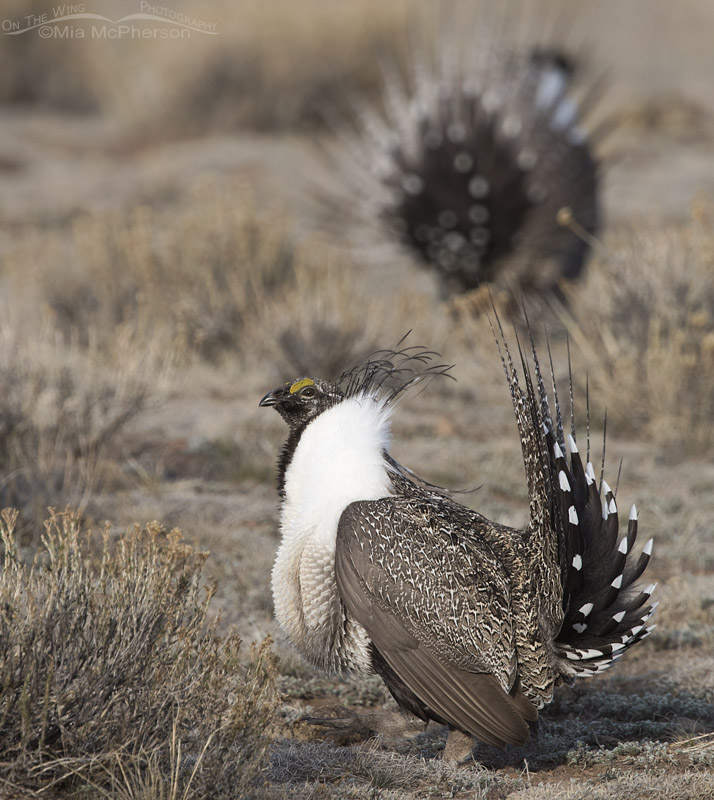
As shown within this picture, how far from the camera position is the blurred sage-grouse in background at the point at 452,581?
2787mm

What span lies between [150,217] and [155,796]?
24.9 feet

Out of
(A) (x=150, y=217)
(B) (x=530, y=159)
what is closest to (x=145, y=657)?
(B) (x=530, y=159)

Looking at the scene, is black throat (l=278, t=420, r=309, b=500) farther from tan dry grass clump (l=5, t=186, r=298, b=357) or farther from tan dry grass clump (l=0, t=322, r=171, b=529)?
tan dry grass clump (l=5, t=186, r=298, b=357)

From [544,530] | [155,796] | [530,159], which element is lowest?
[155,796]

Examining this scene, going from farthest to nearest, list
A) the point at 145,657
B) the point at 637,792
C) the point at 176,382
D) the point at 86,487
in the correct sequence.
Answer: the point at 176,382 < the point at 86,487 < the point at 637,792 < the point at 145,657

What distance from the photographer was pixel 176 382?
641 cm

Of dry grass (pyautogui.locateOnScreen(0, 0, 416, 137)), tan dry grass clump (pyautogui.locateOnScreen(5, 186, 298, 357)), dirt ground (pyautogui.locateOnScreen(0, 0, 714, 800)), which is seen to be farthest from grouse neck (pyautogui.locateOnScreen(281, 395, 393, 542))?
dry grass (pyautogui.locateOnScreen(0, 0, 416, 137))

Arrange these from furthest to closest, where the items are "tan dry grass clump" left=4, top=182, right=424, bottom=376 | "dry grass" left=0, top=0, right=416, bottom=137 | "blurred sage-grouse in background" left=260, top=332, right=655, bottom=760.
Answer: "dry grass" left=0, top=0, right=416, bottom=137, "tan dry grass clump" left=4, top=182, right=424, bottom=376, "blurred sage-grouse in background" left=260, top=332, right=655, bottom=760

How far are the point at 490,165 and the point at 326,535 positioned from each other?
5246 millimetres

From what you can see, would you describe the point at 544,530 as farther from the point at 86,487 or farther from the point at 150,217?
the point at 150,217

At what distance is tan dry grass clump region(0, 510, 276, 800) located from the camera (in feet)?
7.66

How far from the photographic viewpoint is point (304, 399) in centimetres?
315

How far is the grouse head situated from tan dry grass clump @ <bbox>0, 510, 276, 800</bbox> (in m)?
0.68

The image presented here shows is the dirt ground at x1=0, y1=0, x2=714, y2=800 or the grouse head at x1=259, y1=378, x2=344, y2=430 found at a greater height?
the grouse head at x1=259, y1=378, x2=344, y2=430
